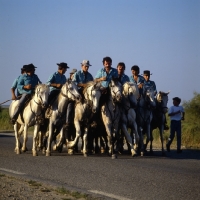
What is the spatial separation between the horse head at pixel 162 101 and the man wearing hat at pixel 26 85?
4.52 m

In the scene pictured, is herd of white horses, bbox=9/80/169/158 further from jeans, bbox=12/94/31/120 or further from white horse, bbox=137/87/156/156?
jeans, bbox=12/94/31/120

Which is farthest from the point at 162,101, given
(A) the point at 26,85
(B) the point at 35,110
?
(A) the point at 26,85

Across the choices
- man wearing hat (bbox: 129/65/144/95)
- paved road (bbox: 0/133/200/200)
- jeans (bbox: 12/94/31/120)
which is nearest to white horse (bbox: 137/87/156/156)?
man wearing hat (bbox: 129/65/144/95)

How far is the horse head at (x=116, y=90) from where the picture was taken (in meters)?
16.6

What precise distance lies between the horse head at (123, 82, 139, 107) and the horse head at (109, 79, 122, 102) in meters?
0.63

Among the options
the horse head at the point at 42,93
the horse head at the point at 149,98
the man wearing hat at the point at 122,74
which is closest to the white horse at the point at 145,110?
the horse head at the point at 149,98

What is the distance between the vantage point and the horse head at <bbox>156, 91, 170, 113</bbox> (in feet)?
65.5

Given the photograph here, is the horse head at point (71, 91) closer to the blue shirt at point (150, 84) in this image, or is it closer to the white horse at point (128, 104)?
the white horse at point (128, 104)

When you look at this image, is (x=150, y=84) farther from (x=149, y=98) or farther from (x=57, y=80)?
(x=57, y=80)

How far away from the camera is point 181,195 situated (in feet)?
33.2

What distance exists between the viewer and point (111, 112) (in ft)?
55.9

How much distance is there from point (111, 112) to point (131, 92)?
95cm

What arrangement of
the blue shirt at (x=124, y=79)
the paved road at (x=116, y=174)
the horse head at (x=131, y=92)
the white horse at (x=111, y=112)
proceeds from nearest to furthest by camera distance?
the paved road at (x=116, y=174)
the white horse at (x=111, y=112)
the horse head at (x=131, y=92)
the blue shirt at (x=124, y=79)

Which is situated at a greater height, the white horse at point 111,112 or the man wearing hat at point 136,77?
the man wearing hat at point 136,77
